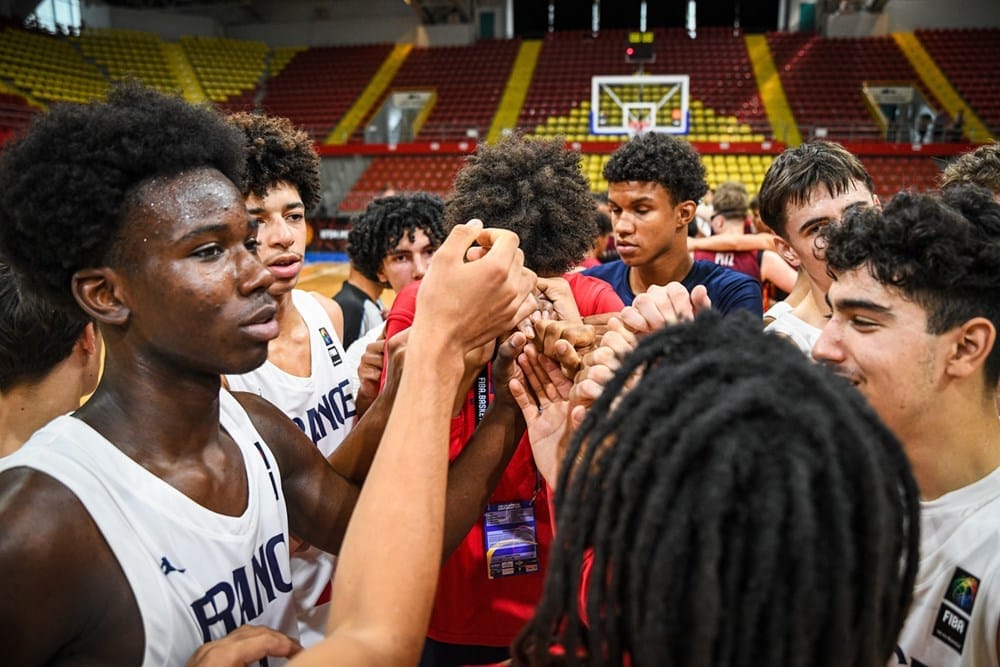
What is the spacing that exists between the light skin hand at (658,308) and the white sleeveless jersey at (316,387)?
137 cm

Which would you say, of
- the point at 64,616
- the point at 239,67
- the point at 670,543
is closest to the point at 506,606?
the point at 64,616

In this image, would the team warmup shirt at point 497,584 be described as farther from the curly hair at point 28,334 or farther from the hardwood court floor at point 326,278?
the hardwood court floor at point 326,278

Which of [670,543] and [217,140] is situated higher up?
[217,140]

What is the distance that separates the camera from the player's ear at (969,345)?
149cm

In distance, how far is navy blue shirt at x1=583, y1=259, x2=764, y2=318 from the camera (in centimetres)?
317

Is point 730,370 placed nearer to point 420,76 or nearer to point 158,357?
point 158,357

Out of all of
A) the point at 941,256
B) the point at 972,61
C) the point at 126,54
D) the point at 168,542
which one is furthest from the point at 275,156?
the point at 972,61

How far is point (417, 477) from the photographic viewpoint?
115cm

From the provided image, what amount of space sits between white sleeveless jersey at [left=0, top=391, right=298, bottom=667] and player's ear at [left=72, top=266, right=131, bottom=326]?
0.21 metres

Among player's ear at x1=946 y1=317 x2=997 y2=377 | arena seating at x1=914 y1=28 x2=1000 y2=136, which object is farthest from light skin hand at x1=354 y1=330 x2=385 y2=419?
arena seating at x1=914 y1=28 x2=1000 y2=136

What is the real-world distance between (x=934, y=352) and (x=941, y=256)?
8.1 inches

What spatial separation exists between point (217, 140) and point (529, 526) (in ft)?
4.13

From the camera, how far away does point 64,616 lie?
117 cm

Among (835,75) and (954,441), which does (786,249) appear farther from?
(835,75)
